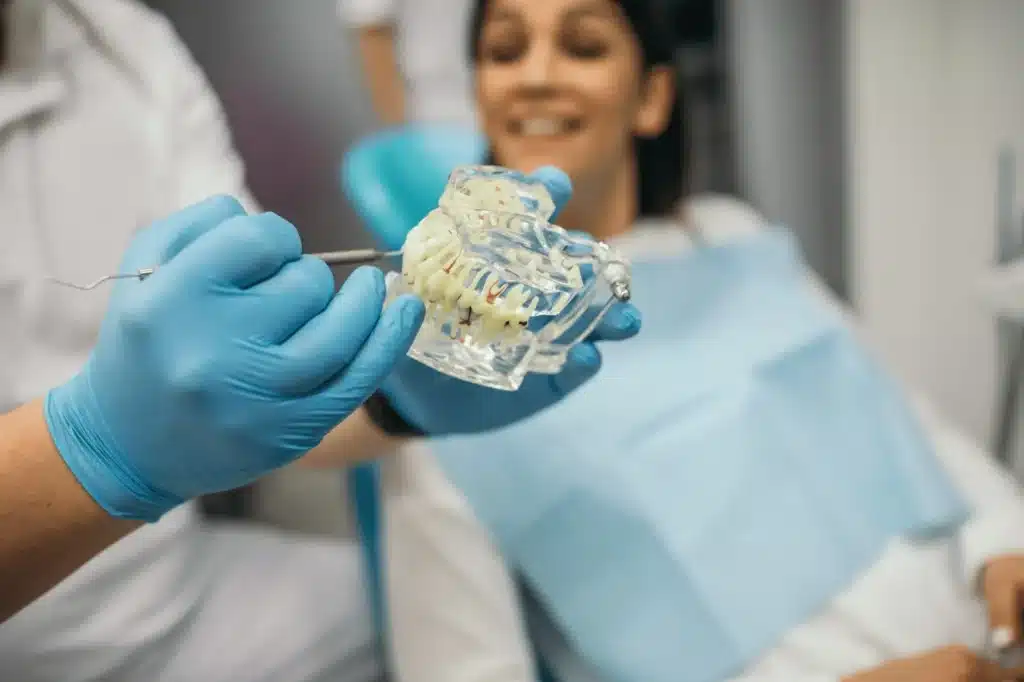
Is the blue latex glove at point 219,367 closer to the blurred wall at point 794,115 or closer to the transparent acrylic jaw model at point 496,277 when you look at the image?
the transparent acrylic jaw model at point 496,277

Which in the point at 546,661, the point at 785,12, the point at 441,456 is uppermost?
the point at 785,12

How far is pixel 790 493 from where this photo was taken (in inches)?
34.3

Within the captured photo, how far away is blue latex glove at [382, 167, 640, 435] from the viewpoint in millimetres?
669

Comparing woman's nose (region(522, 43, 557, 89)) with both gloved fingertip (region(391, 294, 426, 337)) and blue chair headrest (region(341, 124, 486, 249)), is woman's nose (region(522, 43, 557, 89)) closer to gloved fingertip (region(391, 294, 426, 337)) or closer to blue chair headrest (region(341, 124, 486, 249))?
blue chair headrest (region(341, 124, 486, 249))

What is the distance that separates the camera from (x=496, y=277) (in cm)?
54

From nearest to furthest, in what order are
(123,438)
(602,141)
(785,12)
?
(123,438) < (602,141) < (785,12)

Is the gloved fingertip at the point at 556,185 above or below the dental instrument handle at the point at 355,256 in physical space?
above

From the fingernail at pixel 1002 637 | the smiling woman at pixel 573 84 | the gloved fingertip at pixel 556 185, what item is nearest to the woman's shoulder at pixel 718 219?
the smiling woman at pixel 573 84

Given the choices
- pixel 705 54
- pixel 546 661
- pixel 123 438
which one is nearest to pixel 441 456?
pixel 546 661

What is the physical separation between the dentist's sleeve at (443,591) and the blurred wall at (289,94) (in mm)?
311

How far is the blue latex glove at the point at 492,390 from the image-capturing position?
669 millimetres

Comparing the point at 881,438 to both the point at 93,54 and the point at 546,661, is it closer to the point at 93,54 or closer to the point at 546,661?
the point at 546,661

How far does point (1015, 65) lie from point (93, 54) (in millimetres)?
1123

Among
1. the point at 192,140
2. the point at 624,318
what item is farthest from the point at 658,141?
the point at 192,140
